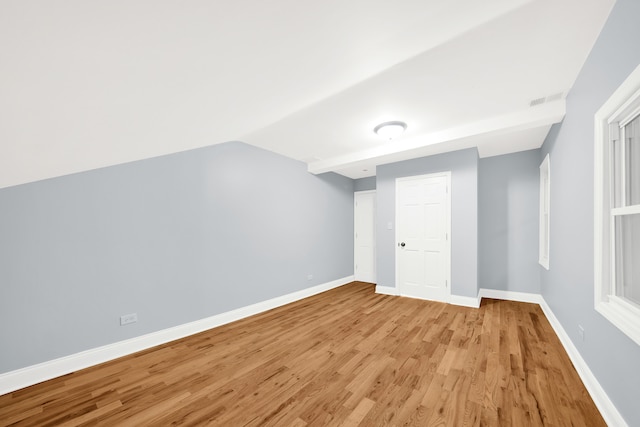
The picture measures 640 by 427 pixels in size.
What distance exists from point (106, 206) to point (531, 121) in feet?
16.1

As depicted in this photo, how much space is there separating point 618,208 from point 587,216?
0.50m

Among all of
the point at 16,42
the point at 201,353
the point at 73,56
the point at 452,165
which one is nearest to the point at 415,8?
the point at 73,56

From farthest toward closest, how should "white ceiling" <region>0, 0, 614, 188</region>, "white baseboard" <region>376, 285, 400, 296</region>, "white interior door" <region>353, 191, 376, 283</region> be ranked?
"white interior door" <region>353, 191, 376, 283</region> → "white baseboard" <region>376, 285, 400, 296</region> → "white ceiling" <region>0, 0, 614, 188</region>

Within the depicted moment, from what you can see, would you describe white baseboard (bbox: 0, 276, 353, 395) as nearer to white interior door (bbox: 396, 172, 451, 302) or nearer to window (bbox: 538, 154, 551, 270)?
white interior door (bbox: 396, 172, 451, 302)

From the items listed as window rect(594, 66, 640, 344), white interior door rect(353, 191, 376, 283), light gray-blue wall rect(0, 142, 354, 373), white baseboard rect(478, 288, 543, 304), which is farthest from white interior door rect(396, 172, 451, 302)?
window rect(594, 66, 640, 344)

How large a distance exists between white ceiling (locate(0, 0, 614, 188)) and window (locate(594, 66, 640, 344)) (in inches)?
27.0

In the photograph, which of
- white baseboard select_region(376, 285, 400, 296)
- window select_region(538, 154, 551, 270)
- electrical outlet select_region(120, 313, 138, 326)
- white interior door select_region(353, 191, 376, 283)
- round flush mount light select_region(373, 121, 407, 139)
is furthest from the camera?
white interior door select_region(353, 191, 376, 283)

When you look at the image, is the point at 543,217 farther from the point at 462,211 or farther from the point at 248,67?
the point at 248,67

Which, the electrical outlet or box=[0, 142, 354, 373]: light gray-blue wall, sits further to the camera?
the electrical outlet

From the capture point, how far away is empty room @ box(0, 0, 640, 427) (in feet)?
4.30

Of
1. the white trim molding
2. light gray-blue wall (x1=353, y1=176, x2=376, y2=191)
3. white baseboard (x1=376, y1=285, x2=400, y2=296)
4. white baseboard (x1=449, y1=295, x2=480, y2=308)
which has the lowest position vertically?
white baseboard (x1=376, y1=285, x2=400, y2=296)

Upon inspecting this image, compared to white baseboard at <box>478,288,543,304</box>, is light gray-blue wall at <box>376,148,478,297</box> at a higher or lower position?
higher

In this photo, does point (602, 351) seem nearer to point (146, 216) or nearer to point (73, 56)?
point (73, 56)

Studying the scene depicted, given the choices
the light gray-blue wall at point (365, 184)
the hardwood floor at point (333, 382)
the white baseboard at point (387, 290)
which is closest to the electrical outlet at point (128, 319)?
the hardwood floor at point (333, 382)
